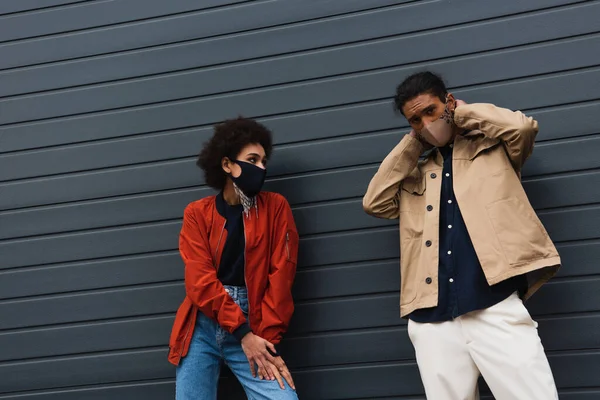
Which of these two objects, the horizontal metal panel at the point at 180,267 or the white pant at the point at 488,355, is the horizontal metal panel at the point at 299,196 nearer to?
the horizontal metal panel at the point at 180,267

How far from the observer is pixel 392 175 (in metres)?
3.45

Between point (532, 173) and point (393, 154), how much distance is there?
0.80 meters

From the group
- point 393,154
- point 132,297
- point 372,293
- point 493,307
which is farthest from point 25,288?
point 493,307

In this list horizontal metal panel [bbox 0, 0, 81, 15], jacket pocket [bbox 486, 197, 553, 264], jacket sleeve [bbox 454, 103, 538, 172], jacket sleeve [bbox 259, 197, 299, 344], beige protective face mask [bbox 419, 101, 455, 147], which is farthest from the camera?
horizontal metal panel [bbox 0, 0, 81, 15]

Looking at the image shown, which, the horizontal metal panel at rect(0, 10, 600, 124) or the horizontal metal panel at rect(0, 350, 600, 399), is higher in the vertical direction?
the horizontal metal panel at rect(0, 10, 600, 124)

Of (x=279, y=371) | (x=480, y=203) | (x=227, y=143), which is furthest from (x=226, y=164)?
(x=480, y=203)

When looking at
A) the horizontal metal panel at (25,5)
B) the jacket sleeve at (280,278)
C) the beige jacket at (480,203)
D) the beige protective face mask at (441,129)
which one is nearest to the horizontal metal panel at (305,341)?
the jacket sleeve at (280,278)

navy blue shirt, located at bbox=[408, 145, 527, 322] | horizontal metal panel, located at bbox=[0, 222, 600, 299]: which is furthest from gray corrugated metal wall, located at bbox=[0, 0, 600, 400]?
navy blue shirt, located at bbox=[408, 145, 527, 322]

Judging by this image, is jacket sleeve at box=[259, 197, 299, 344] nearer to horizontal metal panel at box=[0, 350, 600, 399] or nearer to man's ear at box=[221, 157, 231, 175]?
man's ear at box=[221, 157, 231, 175]

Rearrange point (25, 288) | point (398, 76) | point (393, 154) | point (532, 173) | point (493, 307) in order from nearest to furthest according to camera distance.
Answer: point (493, 307), point (393, 154), point (532, 173), point (398, 76), point (25, 288)

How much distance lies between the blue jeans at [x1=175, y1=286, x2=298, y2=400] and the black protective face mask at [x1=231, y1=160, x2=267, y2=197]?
52 cm

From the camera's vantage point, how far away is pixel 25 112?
4504 mm

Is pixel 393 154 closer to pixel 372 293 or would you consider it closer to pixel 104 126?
pixel 372 293

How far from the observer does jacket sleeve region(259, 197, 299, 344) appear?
356cm
